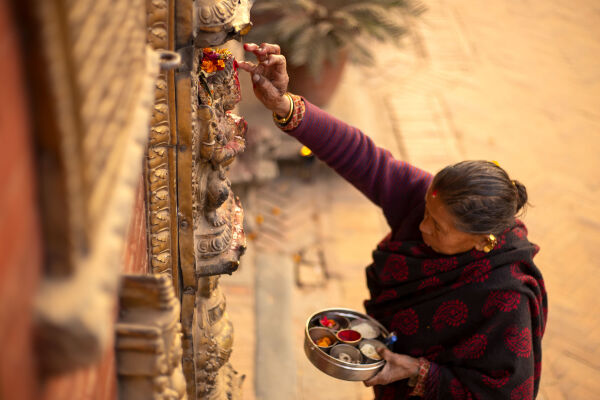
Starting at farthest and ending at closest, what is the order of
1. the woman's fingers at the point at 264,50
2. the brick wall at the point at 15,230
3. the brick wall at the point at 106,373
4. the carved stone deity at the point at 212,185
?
the woman's fingers at the point at 264,50
the carved stone deity at the point at 212,185
the brick wall at the point at 106,373
the brick wall at the point at 15,230

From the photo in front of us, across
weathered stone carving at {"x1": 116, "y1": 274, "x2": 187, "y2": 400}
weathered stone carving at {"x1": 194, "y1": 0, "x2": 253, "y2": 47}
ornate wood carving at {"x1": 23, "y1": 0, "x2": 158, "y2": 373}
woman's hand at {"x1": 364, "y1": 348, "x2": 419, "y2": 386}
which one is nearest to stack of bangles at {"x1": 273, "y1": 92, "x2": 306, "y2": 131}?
weathered stone carving at {"x1": 194, "y1": 0, "x2": 253, "y2": 47}

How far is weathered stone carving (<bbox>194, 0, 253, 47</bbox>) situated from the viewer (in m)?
1.30

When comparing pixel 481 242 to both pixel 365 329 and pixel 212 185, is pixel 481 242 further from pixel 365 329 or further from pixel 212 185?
pixel 212 185

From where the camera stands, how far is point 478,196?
1627 mm

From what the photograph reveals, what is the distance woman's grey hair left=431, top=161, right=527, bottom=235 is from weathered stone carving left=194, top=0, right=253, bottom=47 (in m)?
0.70

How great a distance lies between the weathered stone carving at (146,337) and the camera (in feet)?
3.05

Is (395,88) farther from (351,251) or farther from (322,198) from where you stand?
(351,251)

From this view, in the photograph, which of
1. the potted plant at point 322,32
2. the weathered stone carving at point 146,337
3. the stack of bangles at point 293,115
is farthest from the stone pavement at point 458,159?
the weathered stone carving at point 146,337

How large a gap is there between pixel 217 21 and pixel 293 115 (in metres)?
0.56

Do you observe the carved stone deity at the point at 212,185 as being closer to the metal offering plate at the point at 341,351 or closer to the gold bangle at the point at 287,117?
the gold bangle at the point at 287,117

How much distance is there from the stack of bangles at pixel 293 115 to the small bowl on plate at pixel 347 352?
0.69 meters

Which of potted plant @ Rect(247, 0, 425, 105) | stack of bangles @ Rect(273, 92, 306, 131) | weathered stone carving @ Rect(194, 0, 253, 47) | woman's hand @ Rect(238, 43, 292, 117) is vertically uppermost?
weathered stone carving @ Rect(194, 0, 253, 47)

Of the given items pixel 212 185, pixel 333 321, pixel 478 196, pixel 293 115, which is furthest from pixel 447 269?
pixel 212 185

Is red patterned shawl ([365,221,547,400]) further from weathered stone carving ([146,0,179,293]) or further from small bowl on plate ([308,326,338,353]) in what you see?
weathered stone carving ([146,0,179,293])
